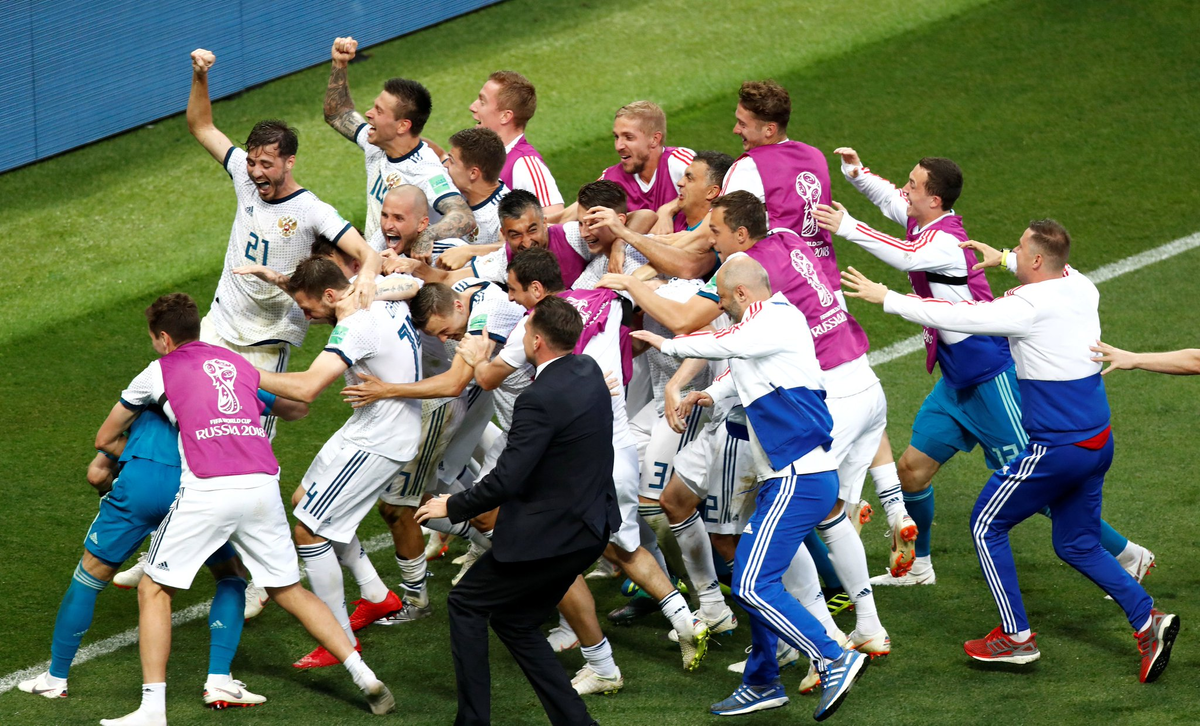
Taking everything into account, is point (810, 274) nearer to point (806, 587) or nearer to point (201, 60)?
point (806, 587)

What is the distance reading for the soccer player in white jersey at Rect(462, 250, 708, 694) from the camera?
20.7 feet

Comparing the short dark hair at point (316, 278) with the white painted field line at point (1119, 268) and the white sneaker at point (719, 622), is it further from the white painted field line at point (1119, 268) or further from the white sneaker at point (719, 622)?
the white painted field line at point (1119, 268)

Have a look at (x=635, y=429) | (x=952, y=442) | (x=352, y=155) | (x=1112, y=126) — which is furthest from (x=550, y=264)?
(x=1112, y=126)

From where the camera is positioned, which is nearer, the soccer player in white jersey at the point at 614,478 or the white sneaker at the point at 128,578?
the soccer player in white jersey at the point at 614,478

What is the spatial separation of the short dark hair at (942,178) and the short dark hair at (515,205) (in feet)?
6.62

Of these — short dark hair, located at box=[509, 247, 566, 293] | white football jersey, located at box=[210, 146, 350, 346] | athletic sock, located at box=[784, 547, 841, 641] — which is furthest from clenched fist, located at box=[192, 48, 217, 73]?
athletic sock, located at box=[784, 547, 841, 641]

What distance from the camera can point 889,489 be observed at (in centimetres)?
733

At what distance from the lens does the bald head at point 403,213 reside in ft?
23.7

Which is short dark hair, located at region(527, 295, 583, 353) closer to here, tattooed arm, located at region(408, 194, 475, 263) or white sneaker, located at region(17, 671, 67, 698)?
tattooed arm, located at region(408, 194, 475, 263)

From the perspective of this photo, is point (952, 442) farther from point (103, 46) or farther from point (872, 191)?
point (103, 46)

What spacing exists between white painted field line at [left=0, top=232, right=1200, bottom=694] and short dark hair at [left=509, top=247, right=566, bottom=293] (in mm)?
2554

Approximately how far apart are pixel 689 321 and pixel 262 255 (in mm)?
2534

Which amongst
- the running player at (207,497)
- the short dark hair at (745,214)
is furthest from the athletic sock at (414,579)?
the short dark hair at (745,214)

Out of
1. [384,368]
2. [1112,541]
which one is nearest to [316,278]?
[384,368]
